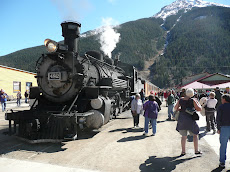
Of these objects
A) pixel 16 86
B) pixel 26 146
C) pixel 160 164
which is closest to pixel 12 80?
pixel 16 86

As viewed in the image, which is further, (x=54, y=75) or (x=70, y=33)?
(x=70, y=33)

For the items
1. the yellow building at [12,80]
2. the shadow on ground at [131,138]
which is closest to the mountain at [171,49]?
the yellow building at [12,80]

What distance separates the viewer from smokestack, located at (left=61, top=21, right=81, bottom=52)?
680 cm

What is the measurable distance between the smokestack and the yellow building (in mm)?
19152

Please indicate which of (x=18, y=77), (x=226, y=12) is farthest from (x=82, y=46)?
(x=226, y=12)

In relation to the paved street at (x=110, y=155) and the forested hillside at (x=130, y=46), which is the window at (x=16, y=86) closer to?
the paved street at (x=110, y=155)

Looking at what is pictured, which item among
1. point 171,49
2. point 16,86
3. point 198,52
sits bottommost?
point 16,86

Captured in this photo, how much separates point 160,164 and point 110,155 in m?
1.19

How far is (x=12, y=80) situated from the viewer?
23438 millimetres

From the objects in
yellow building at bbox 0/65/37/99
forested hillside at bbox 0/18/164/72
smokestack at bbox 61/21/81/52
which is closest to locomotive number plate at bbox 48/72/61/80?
smokestack at bbox 61/21/81/52

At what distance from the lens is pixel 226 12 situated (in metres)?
140

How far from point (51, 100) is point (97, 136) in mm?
2000

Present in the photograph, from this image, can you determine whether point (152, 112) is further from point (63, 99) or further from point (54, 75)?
point (54, 75)

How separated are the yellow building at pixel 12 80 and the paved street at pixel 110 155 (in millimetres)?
19008
